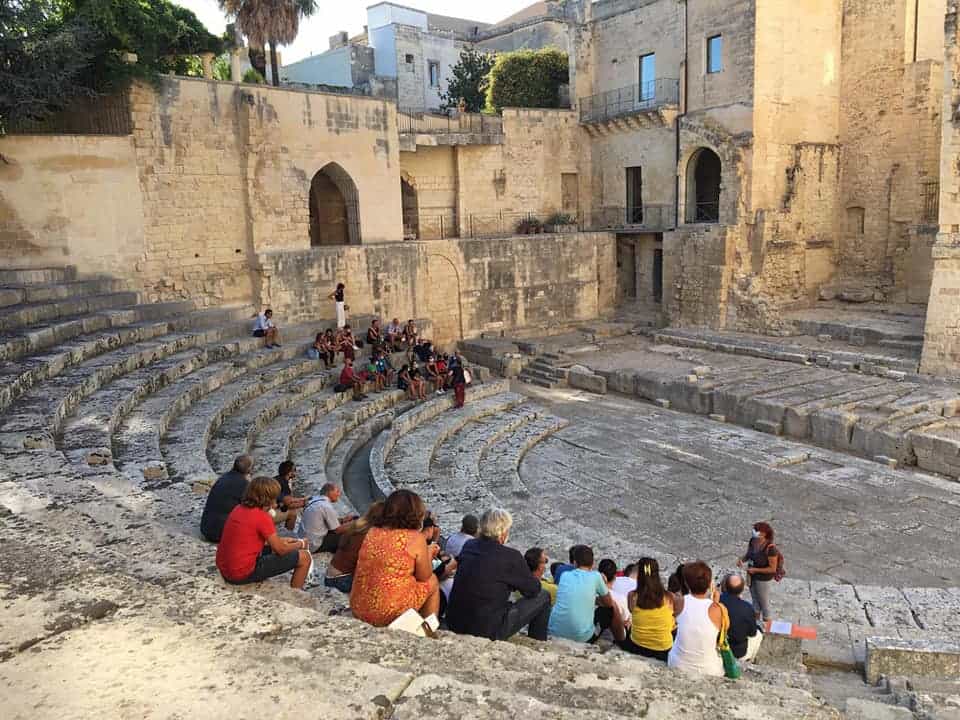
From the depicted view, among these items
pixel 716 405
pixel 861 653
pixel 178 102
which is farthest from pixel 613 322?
pixel 861 653

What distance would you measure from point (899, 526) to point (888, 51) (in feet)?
52.9

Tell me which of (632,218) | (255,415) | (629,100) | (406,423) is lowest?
(406,423)

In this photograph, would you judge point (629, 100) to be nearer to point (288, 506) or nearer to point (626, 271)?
point (626, 271)

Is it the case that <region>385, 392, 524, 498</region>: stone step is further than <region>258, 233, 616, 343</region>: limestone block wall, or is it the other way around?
<region>258, 233, 616, 343</region>: limestone block wall

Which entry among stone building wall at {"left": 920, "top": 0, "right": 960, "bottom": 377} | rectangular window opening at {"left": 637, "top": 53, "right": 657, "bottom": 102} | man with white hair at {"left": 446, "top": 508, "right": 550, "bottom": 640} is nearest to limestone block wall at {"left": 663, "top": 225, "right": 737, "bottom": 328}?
rectangular window opening at {"left": 637, "top": 53, "right": 657, "bottom": 102}

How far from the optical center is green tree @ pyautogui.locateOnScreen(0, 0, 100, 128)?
1301 centimetres

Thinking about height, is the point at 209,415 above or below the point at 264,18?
below

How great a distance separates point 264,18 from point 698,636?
21755 millimetres

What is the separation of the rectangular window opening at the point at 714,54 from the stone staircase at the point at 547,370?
364 inches

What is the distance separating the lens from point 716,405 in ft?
49.9

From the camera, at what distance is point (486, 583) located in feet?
14.9

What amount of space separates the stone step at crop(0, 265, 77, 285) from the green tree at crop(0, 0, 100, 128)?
8.13 feet

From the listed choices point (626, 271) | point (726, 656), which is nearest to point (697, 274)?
point (626, 271)

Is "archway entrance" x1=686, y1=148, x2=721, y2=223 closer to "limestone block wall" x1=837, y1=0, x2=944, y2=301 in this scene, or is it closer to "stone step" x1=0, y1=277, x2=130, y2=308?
"limestone block wall" x1=837, y1=0, x2=944, y2=301
